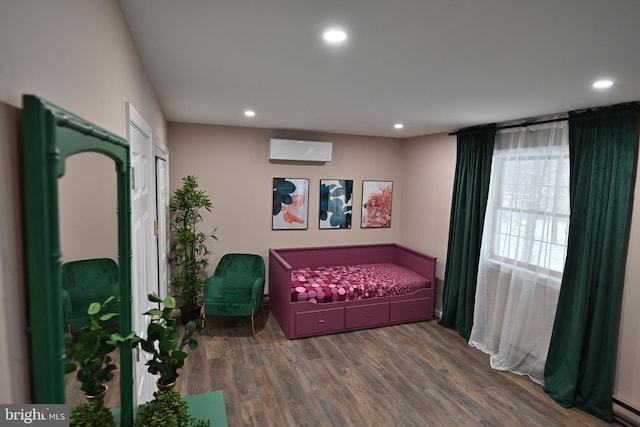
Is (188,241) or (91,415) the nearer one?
(91,415)

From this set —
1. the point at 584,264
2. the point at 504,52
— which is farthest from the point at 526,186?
the point at 504,52

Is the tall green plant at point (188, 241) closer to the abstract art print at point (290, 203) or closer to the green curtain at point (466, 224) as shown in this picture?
the abstract art print at point (290, 203)

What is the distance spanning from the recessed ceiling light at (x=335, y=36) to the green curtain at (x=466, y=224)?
8.96 ft

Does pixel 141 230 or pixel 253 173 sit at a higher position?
pixel 253 173

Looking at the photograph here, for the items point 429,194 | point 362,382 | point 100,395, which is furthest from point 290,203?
point 100,395

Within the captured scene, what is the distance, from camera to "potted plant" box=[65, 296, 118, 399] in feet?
2.75

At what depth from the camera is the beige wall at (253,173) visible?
14.7 ft

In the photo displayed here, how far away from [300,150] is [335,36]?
3.14 m

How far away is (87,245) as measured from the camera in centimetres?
92

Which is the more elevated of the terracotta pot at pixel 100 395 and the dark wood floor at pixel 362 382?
the terracotta pot at pixel 100 395

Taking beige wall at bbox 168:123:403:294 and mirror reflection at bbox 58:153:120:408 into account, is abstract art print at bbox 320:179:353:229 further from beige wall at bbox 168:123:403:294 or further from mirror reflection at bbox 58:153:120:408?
mirror reflection at bbox 58:153:120:408

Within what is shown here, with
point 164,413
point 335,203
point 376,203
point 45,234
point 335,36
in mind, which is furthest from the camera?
point 376,203

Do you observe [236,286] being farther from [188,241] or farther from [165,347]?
[165,347]

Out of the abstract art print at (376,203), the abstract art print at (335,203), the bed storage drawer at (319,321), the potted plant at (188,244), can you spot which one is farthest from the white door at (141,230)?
the abstract art print at (376,203)
